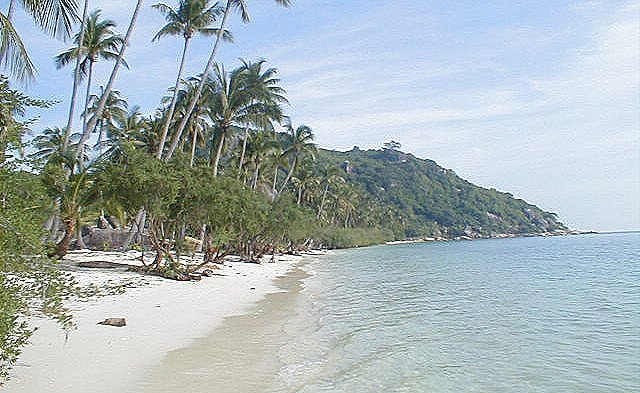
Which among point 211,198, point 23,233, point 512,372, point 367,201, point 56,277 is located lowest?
point 512,372

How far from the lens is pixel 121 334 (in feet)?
33.1

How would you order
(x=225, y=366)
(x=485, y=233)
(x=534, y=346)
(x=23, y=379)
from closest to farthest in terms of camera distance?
(x=23, y=379) < (x=225, y=366) < (x=534, y=346) < (x=485, y=233)

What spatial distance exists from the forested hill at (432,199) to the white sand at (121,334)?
4301 inches

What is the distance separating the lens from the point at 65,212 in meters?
18.5

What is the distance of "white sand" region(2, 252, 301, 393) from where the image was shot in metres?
7.12

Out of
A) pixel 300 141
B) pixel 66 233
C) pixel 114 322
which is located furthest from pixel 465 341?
pixel 300 141

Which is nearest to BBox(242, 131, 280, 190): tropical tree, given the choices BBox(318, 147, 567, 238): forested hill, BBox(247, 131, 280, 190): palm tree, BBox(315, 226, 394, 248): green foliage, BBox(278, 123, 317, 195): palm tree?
BBox(247, 131, 280, 190): palm tree

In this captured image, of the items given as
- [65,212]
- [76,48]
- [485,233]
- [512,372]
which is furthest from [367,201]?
[512,372]

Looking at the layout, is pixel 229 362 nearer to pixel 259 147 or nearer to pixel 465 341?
pixel 465 341

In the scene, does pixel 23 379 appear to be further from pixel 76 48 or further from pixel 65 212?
pixel 76 48

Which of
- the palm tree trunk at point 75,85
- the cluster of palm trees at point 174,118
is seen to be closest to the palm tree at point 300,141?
the cluster of palm trees at point 174,118

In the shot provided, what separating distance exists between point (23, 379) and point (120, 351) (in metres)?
2.09

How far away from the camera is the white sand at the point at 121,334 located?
7.12 metres

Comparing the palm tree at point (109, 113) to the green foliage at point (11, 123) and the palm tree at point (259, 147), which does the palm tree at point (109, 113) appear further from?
the green foliage at point (11, 123)
